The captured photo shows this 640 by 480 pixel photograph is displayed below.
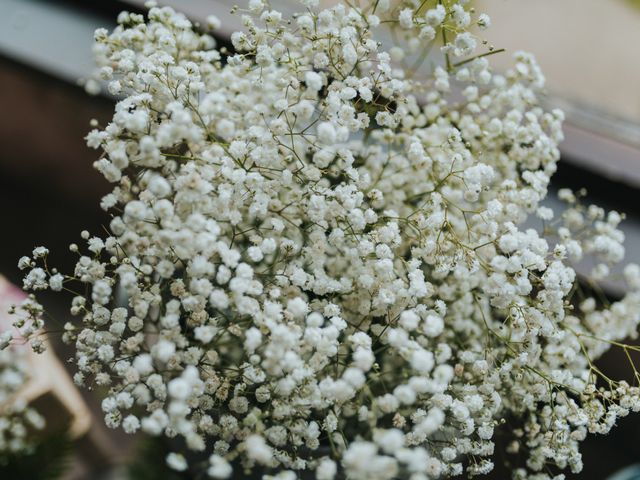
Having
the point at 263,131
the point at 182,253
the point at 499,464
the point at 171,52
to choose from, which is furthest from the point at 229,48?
the point at 499,464

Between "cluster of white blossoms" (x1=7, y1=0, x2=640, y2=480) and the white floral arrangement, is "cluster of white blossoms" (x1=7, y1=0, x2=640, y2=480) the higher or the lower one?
the higher one

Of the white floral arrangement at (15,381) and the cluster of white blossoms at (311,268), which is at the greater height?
the cluster of white blossoms at (311,268)

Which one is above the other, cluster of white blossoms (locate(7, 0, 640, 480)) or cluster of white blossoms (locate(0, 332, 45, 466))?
cluster of white blossoms (locate(7, 0, 640, 480))

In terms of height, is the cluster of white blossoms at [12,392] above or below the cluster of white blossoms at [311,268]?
below

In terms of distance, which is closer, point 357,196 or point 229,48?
point 357,196

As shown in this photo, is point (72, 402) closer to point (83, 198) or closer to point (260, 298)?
point (83, 198)

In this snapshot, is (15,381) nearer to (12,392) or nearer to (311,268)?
(12,392)

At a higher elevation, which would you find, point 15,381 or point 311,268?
point 311,268

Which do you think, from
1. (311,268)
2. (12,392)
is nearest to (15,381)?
(12,392)
